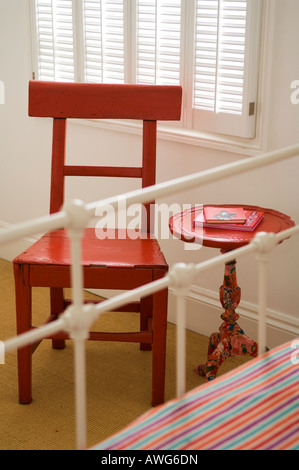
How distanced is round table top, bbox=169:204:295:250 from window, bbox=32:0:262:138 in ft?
1.14

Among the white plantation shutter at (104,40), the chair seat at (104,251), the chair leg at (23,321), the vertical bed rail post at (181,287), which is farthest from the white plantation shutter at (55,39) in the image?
the vertical bed rail post at (181,287)

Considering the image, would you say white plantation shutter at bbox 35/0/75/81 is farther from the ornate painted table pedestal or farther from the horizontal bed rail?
the horizontal bed rail

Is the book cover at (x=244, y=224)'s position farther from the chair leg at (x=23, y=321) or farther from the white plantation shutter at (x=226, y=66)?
the chair leg at (x=23, y=321)

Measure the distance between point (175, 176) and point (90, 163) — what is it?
479mm

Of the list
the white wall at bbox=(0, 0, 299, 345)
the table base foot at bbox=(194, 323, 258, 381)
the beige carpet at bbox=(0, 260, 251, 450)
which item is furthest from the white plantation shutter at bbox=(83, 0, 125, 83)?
the table base foot at bbox=(194, 323, 258, 381)

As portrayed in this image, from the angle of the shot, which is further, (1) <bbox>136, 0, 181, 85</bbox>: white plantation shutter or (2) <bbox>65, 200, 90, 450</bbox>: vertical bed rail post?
(1) <bbox>136, 0, 181, 85</bbox>: white plantation shutter

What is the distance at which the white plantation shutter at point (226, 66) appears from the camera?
2.13m

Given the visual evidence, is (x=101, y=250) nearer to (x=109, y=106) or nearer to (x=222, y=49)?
(x=109, y=106)

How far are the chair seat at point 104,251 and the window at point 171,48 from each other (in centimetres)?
53

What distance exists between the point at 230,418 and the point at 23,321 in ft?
3.71

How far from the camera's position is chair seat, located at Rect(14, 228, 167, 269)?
193 cm

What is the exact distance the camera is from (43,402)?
2104 mm

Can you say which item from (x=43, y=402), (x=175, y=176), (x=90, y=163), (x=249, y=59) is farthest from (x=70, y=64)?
(x=43, y=402)

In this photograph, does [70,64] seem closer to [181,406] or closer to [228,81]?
[228,81]
